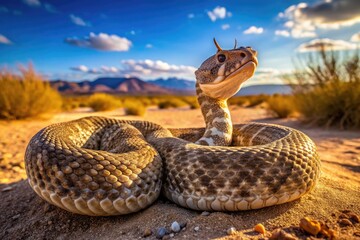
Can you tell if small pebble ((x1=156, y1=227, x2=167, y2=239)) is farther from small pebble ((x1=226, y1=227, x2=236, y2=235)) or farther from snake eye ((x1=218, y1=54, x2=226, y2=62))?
snake eye ((x1=218, y1=54, x2=226, y2=62))

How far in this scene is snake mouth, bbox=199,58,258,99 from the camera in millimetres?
4285

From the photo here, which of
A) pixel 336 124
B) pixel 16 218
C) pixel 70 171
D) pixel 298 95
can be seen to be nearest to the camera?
pixel 70 171

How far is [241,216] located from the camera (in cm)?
316

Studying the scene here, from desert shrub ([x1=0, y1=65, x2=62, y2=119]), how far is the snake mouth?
11441 millimetres

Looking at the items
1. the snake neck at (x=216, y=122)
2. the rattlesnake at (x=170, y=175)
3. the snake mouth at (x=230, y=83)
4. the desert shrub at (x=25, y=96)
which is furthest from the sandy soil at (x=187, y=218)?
the desert shrub at (x=25, y=96)

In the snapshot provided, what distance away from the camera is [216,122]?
502cm

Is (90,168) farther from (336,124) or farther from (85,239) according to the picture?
(336,124)

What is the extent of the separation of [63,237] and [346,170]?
16.4 ft

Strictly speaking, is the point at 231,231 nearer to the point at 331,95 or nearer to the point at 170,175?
the point at 170,175

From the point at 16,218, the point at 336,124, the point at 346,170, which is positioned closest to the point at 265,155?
the point at 346,170

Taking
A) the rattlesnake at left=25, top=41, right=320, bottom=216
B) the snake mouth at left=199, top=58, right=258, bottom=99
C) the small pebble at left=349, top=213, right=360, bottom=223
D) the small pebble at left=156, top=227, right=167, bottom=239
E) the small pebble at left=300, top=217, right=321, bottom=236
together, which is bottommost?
the small pebble at left=156, top=227, right=167, bottom=239

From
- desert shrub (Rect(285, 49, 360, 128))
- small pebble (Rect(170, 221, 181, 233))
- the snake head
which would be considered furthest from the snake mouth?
desert shrub (Rect(285, 49, 360, 128))

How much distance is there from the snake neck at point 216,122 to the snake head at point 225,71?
0.55 feet

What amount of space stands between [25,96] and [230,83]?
1218cm
